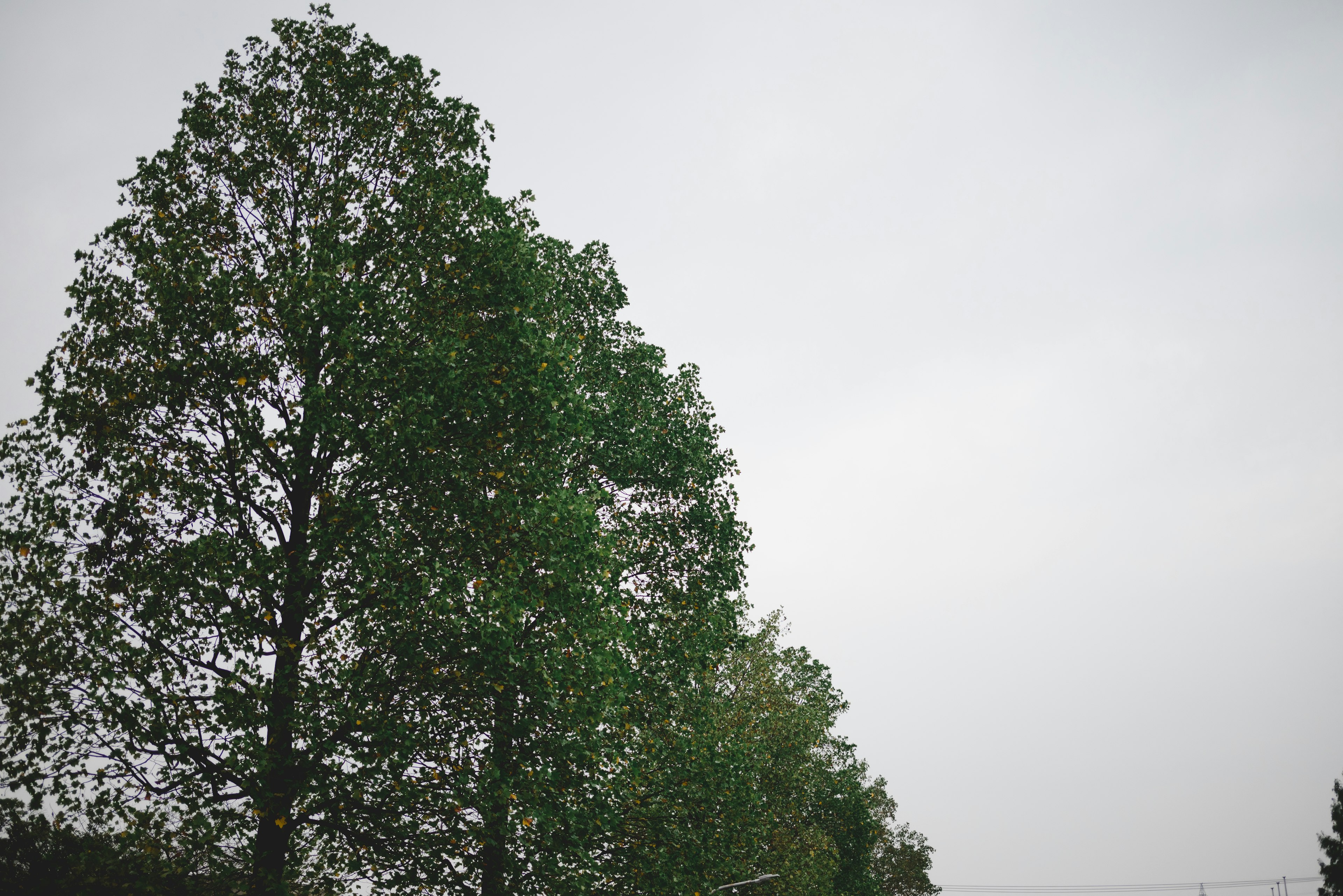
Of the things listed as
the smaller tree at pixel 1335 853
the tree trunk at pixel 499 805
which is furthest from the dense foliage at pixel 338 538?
the smaller tree at pixel 1335 853

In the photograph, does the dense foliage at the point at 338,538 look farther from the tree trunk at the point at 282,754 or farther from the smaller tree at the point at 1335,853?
the smaller tree at the point at 1335,853

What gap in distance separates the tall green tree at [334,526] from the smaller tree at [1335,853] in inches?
2645

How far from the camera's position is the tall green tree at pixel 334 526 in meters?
13.4

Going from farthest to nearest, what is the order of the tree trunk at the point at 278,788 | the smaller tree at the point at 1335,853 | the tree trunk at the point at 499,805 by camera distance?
the smaller tree at the point at 1335,853 < the tree trunk at the point at 499,805 < the tree trunk at the point at 278,788

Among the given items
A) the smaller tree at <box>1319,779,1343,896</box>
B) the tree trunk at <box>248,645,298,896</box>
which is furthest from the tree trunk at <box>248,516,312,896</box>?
the smaller tree at <box>1319,779,1343,896</box>

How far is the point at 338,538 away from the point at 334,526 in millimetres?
321

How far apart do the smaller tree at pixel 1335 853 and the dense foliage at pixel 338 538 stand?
65.1 m

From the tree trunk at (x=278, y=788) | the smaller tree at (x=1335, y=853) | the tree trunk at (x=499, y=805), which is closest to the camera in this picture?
the tree trunk at (x=278, y=788)

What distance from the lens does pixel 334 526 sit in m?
14.2

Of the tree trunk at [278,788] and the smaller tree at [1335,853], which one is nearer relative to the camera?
the tree trunk at [278,788]

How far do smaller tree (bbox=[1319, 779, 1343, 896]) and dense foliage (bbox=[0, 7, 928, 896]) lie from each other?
6507cm

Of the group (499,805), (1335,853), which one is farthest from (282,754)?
(1335,853)

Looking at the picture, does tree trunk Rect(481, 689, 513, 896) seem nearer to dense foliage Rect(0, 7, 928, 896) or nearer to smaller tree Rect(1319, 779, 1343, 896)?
dense foliage Rect(0, 7, 928, 896)

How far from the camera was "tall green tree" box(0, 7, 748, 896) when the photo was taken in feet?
43.8
